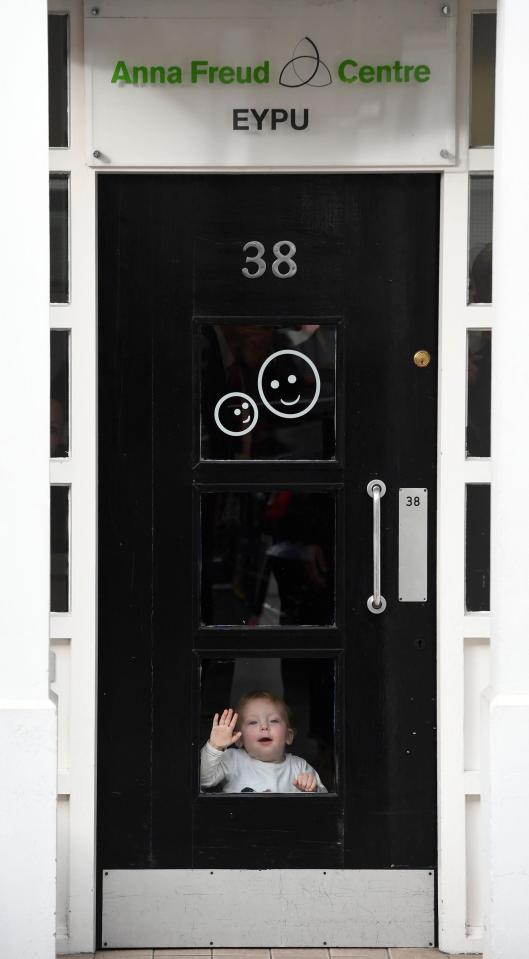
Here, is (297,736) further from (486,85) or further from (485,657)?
(486,85)

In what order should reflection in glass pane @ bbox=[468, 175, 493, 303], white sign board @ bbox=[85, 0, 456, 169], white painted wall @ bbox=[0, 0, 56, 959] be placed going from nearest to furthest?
white painted wall @ bbox=[0, 0, 56, 959], white sign board @ bbox=[85, 0, 456, 169], reflection in glass pane @ bbox=[468, 175, 493, 303]

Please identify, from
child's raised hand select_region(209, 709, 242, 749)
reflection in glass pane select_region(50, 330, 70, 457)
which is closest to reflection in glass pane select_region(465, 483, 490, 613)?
child's raised hand select_region(209, 709, 242, 749)

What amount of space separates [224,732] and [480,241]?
1.88m

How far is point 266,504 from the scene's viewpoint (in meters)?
4.43

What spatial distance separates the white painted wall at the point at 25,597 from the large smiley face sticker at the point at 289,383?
0.99 m

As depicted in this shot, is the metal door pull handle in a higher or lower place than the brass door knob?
lower

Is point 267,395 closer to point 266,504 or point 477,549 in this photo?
point 266,504

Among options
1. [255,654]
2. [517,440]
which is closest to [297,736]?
[255,654]

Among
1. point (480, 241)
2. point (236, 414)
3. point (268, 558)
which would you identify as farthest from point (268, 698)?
point (480, 241)

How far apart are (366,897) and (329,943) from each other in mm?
203

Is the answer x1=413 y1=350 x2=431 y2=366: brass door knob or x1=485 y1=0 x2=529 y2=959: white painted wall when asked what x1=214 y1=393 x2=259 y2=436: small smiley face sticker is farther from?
x1=485 y1=0 x2=529 y2=959: white painted wall

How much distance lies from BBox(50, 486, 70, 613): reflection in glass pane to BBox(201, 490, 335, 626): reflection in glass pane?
46 cm

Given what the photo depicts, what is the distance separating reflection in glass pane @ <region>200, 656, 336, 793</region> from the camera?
445 cm

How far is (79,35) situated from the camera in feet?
14.1
